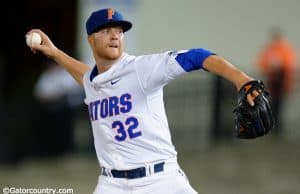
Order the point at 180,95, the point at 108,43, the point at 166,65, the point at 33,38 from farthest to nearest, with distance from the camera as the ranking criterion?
1. the point at 180,95
2. the point at 33,38
3. the point at 108,43
4. the point at 166,65

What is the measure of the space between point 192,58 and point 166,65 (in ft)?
0.81

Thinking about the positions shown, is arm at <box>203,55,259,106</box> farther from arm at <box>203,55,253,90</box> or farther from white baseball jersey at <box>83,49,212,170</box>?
white baseball jersey at <box>83,49,212,170</box>

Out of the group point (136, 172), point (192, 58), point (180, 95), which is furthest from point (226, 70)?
point (180, 95)

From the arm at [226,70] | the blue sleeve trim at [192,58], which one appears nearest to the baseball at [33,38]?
the blue sleeve trim at [192,58]

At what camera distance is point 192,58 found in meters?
5.70

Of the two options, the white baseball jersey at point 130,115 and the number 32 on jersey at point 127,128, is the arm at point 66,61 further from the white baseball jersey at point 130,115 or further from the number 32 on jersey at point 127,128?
the number 32 on jersey at point 127,128

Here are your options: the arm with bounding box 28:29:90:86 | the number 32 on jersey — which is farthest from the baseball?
the number 32 on jersey

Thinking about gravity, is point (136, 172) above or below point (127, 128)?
below

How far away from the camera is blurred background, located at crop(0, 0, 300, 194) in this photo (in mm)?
12609

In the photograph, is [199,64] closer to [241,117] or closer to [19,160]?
[241,117]

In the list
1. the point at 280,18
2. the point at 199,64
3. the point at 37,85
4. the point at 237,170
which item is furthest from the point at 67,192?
the point at 280,18

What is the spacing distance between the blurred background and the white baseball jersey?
4529 millimetres

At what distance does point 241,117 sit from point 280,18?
10517 millimetres

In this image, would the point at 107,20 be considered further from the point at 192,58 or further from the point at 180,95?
the point at 180,95
